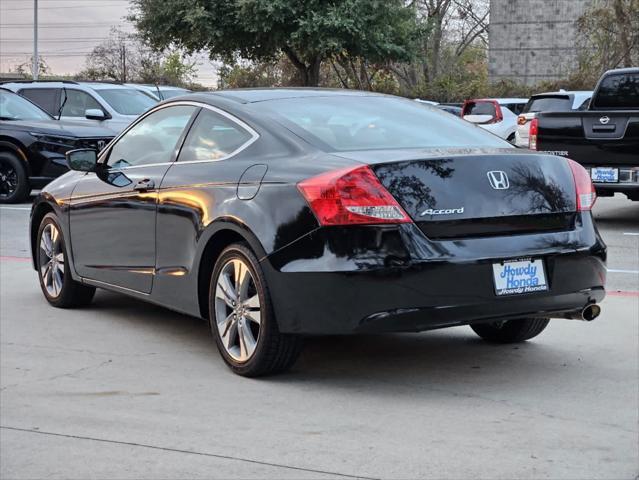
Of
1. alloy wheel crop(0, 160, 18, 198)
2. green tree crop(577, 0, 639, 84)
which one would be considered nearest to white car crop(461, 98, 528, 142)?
green tree crop(577, 0, 639, 84)

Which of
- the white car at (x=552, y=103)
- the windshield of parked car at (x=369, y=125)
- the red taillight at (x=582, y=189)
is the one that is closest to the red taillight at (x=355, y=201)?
the windshield of parked car at (x=369, y=125)

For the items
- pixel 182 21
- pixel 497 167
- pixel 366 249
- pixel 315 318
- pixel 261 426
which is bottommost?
pixel 261 426

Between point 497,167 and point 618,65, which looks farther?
point 618,65

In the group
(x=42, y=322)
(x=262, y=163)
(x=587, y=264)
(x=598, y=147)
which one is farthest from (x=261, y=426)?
(x=598, y=147)

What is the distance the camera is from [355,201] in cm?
543

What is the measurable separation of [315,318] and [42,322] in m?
2.76

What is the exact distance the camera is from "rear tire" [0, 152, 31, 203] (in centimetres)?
1667

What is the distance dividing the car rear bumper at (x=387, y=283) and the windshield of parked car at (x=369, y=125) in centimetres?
71

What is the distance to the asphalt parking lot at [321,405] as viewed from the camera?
4.60 metres

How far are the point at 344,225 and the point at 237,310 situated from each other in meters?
0.89

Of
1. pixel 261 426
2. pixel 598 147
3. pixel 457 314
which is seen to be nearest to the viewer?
pixel 261 426

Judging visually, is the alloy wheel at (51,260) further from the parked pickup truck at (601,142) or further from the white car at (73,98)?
the white car at (73,98)

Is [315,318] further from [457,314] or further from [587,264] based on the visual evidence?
[587,264]

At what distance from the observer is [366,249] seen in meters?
5.40
